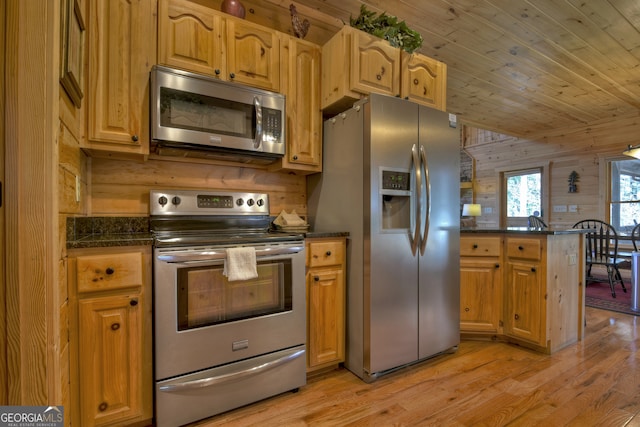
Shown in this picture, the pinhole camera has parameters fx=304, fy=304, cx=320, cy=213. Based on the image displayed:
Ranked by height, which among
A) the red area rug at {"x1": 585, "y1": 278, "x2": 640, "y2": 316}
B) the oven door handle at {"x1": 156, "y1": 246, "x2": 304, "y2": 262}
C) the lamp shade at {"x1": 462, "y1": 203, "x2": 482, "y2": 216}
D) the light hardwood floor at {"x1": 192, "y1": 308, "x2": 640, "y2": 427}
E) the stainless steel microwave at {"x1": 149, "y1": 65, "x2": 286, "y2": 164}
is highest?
the stainless steel microwave at {"x1": 149, "y1": 65, "x2": 286, "y2": 164}

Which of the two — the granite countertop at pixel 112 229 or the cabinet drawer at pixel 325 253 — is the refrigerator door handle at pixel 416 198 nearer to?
the cabinet drawer at pixel 325 253

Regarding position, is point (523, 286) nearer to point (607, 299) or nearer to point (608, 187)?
point (607, 299)

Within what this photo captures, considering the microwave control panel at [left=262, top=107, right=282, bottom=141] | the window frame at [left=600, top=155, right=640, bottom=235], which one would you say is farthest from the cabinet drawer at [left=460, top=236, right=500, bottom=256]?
the window frame at [left=600, top=155, right=640, bottom=235]

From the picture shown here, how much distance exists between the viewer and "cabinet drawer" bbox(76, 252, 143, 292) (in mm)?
1280

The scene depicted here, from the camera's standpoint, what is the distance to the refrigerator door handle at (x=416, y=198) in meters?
1.96

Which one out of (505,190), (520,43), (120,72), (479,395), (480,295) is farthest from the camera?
(505,190)

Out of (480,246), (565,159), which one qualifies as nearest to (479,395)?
(480,246)

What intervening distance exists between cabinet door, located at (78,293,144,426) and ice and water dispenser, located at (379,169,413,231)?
4.70 ft

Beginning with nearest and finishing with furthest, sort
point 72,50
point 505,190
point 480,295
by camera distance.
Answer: point 72,50
point 480,295
point 505,190

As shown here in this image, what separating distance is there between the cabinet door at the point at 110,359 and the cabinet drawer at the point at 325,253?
931 millimetres

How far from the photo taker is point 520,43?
2.80m

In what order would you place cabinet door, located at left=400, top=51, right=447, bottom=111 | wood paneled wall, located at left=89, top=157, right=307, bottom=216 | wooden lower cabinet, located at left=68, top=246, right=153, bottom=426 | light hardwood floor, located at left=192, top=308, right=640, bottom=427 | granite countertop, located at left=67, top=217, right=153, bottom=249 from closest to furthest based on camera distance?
wooden lower cabinet, located at left=68, top=246, right=153, bottom=426
granite countertop, located at left=67, top=217, right=153, bottom=249
light hardwood floor, located at left=192, top=308, right=640, bottom=427
wood paneled wall, located at left=89, top=157, right=307, bottom=216
cabinet door, located at left=400, top=51, right=447, bottom=111

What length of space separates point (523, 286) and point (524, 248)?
0.29 meters

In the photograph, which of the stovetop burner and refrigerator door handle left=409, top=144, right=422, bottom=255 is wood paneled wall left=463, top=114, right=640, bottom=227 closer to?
refrigerator door handle left=409, top=144, right=422, bottom=255
